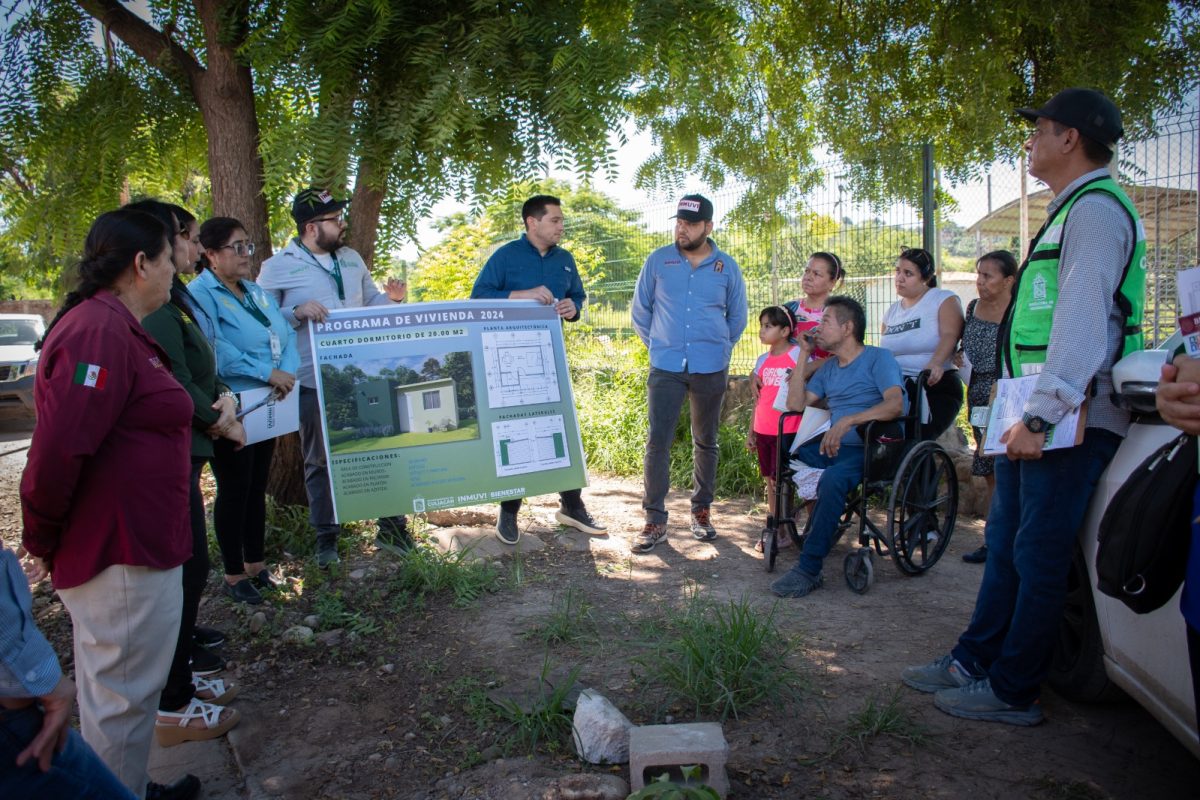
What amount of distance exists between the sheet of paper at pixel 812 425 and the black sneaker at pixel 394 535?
98.2 inches

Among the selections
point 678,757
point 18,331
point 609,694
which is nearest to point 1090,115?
point 678,757

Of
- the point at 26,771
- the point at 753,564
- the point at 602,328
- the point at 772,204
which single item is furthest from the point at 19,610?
the point at 602,328

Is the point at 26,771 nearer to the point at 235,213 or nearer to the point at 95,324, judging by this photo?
the point at 95,324

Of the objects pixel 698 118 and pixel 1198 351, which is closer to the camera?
pixel 1198 351

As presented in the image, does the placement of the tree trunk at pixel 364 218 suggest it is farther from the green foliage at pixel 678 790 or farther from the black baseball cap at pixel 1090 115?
the green foliage at pixel 678 790

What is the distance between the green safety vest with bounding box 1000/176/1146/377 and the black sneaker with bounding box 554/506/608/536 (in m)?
3.28

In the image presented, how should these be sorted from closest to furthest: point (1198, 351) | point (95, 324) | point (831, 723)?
1. point (1198, 351)
2. point (95, 324)
3. point (831, 723)

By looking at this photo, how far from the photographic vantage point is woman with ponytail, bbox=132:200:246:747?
11.0ft

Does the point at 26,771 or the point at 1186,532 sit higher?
the point at 1186,532

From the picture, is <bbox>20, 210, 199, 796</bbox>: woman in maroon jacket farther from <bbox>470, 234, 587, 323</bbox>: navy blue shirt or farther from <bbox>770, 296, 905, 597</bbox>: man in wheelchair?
<bbox>770, 296, 905, 597</bbox>: man in wheelchair

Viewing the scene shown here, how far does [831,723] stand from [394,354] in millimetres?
3079

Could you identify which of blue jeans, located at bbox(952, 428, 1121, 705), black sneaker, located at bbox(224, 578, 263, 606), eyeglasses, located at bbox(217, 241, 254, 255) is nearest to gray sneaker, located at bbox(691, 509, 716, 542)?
blue jeans, located at bbox(952, 428, 1121, 705)

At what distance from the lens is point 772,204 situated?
7863 millimetres

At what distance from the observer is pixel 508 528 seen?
564 centimetres
